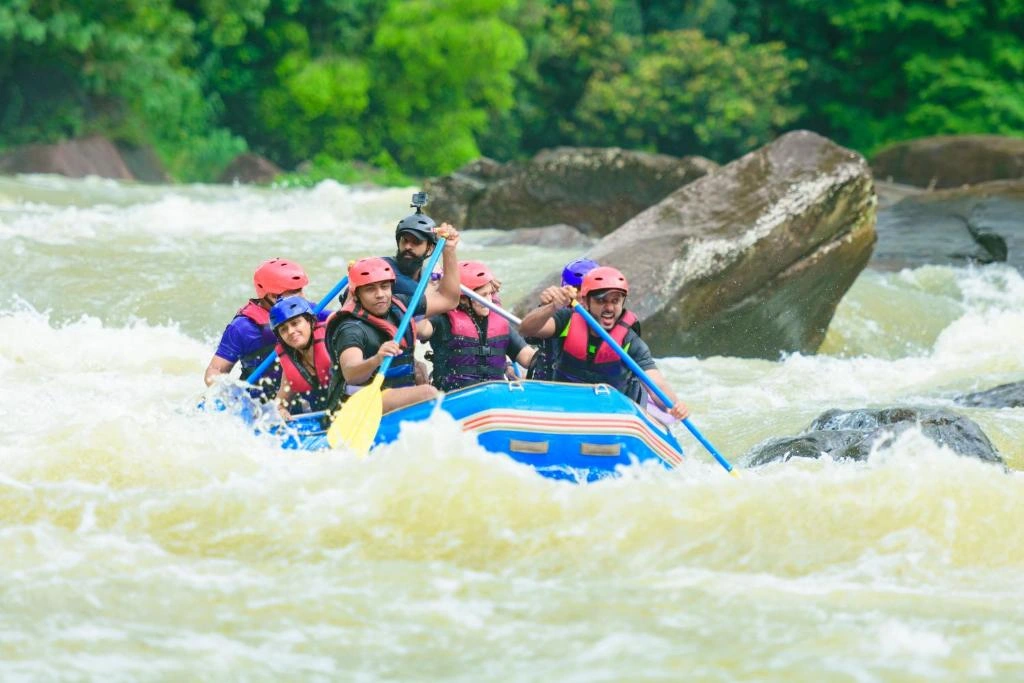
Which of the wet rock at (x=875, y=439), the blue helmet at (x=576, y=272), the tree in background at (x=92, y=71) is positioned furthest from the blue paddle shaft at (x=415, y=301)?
the tree in background at (x=92, y=71)

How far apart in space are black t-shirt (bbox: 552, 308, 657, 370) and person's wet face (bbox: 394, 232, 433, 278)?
0.78 m

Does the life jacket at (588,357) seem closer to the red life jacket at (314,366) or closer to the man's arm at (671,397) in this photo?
the man's arm at (671,397)

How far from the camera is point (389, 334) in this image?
666 cm

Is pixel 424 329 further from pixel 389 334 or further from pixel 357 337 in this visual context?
pixel 357 337

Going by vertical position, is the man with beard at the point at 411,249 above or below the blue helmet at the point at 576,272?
above

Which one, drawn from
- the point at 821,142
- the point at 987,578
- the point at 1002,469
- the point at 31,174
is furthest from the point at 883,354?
the point at 31,174

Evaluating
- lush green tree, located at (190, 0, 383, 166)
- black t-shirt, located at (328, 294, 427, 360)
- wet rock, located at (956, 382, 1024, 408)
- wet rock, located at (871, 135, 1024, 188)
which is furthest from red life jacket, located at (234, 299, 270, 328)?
lush green tree, located at (190, 0, 383, 166)

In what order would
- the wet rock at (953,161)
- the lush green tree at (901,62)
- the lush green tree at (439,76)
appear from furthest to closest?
the lush green tree at (901,62) < the lush green tree at (439,76) < the wet rock at (953,161)

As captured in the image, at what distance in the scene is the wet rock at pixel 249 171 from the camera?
27.0m

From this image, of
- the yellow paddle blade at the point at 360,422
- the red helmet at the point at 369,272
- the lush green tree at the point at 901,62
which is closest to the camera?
the yellow paddle blade at the point at 360,422

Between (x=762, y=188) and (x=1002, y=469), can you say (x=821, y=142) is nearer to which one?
(x=762, y=188)

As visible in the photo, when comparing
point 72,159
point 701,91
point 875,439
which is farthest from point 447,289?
point 701,91

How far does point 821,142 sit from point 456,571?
7341 mm

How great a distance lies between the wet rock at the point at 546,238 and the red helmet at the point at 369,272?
846cm
